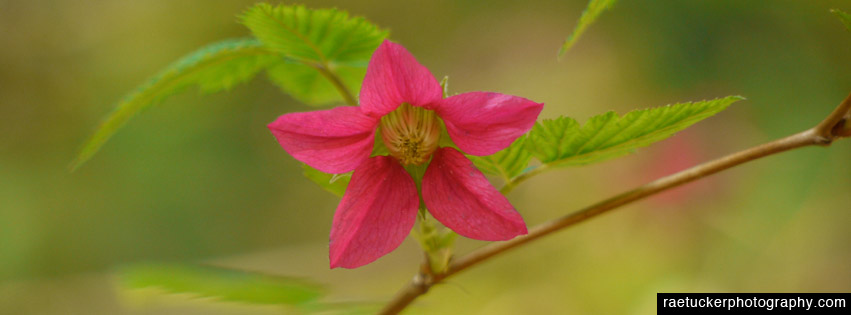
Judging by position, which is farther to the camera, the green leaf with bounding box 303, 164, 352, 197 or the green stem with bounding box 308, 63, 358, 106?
the green stem with bounding box 308, 63, 358, 106

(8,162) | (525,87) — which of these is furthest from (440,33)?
(8,162)

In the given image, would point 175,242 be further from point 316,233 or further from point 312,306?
point 312,306

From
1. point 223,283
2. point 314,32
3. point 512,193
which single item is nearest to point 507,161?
point 314,32

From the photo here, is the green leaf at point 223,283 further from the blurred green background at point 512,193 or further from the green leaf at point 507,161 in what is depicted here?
the blurred green background at point 512,193

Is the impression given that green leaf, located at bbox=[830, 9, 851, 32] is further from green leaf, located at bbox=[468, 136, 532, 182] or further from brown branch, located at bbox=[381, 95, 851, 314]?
green leaf, located at bbox=[468, 136, 532, 182]

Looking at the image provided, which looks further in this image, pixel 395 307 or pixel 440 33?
pixel 440 33

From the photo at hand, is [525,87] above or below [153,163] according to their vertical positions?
above

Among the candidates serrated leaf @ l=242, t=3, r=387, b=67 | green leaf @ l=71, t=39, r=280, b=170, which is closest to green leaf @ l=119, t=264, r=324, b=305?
green leaf @ l=71, t=39, r=280, b=170

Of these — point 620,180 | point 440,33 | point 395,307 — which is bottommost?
point 395,307
